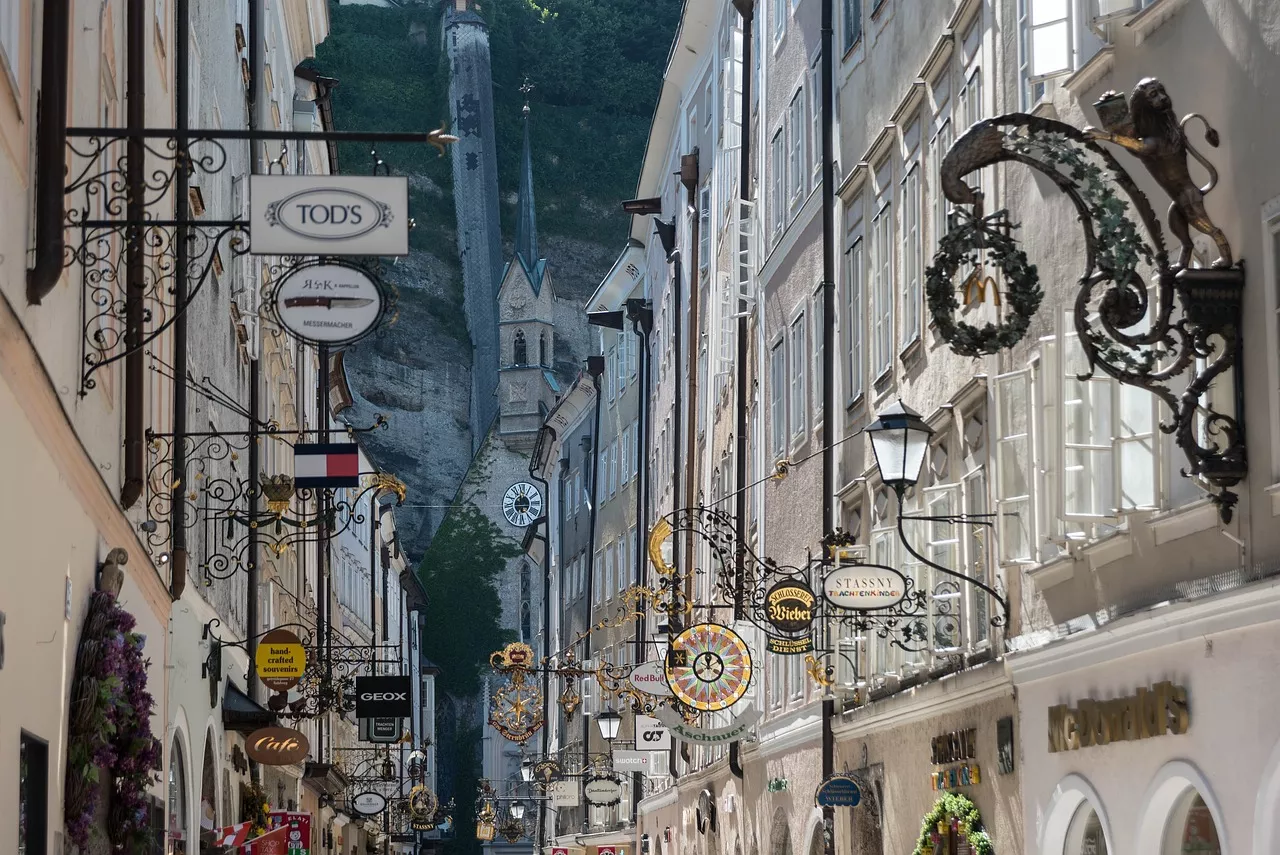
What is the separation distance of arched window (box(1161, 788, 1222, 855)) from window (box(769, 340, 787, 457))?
13.5 meters

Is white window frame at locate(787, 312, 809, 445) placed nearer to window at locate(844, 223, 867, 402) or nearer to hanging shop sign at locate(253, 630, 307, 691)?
window at locate(844, 223, 867, 402)

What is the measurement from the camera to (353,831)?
5034 centimetres

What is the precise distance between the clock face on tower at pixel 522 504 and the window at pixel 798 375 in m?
61.7

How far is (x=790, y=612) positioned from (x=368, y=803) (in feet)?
74.0

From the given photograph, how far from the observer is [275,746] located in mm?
20656

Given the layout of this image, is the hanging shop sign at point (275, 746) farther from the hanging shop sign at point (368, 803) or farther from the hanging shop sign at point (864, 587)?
the hanging shop sign at point (368, 803)

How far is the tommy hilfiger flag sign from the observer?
15891 mm

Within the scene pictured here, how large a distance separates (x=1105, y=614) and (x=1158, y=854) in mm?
1430

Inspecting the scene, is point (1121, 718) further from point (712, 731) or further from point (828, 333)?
point (712, 731)

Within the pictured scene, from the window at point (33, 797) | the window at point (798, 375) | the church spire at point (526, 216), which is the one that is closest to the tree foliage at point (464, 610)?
the church spire at point (526, 216)

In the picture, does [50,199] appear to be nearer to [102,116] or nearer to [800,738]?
[102,116]

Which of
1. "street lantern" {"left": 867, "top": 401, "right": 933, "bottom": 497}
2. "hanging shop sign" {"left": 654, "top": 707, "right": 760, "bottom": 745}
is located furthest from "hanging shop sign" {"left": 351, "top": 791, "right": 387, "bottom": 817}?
"street lantern" {"left": 867, "top": 401, "right": 933, "bottom": 497}

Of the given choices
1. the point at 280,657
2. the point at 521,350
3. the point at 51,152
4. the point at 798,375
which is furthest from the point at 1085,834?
the point at 521,350

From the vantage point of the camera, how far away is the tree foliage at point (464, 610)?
8312 centimetres
